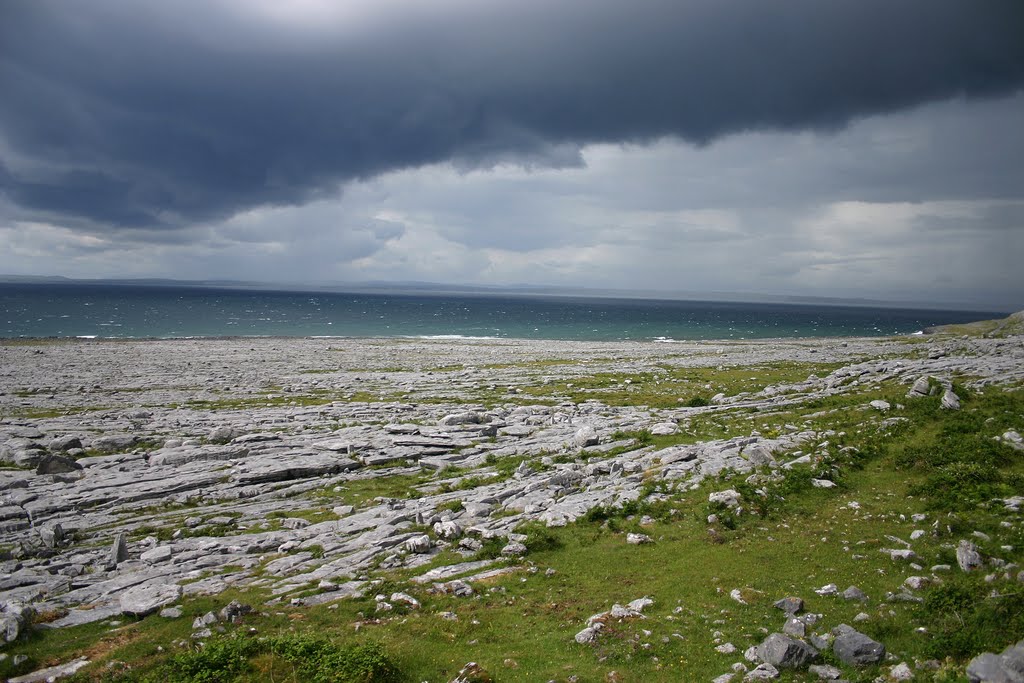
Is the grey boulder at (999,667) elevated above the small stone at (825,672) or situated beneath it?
elevated above

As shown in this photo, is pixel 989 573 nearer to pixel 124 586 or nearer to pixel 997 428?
pixel 997 428

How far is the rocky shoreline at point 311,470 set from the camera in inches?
745

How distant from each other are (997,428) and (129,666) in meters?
33.4

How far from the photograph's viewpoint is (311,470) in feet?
97.6

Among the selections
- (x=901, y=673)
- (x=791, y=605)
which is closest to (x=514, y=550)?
(x=791, y=605)

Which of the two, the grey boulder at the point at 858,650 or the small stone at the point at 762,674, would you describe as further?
the grey boulder at the point at 858,650

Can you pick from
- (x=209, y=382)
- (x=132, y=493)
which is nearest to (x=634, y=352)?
(x=209, y=382)

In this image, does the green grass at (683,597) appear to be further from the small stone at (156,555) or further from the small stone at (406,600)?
the small stone at (156,555)

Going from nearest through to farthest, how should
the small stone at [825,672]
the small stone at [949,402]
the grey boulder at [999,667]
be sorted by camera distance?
the grey boulder at [999,667], the small stone at [825,672], the small stone at [949,402]

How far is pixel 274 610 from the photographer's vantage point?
16156 mm

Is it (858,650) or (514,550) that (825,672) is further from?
(514,550)

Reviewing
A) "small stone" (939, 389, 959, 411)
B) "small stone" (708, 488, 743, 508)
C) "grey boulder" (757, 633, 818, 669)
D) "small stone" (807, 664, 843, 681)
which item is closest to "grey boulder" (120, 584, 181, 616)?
"grey boulder" (757, 633, 818, 669)

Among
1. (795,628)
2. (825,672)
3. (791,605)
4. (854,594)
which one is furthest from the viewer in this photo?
(854,594)

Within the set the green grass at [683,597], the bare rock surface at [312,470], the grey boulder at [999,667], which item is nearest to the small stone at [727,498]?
the bare rock surface at [312,470]
